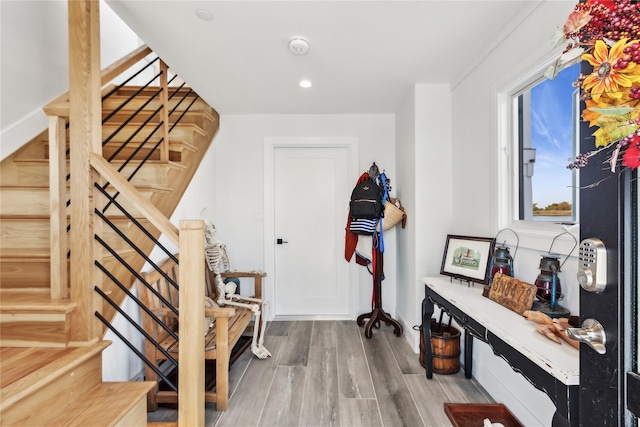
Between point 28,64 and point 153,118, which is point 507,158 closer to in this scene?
point 153,118

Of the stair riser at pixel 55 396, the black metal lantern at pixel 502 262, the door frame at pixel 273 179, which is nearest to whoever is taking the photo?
the stair riser at pixel 55 396

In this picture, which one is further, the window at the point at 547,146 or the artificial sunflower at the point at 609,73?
the window at the point at 547,146

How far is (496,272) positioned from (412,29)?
157cm

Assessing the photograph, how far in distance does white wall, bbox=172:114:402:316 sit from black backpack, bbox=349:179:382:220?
517 millimetres

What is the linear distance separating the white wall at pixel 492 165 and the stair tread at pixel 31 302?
2384 millimetres

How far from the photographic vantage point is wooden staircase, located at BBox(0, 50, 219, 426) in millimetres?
1171

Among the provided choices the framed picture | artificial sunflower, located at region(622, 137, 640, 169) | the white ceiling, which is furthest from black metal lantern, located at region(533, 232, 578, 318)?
the white ceiling

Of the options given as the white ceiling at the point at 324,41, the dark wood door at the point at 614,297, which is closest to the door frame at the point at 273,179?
the white ceiling at the point at 324,41

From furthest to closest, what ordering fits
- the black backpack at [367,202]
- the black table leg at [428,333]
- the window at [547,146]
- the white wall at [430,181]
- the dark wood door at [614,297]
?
the black backpack at [367,202] < the white wall at [430,181] < the black table leg at [428,333] < the window at [547,146] < the dark wood door at [614,297]

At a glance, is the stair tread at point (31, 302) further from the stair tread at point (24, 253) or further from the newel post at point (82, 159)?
the stair tread at point (24, 253)

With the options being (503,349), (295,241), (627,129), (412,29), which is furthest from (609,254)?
(295,241)

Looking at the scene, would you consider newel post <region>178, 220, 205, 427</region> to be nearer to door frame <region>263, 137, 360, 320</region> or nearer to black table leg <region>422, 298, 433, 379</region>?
black table leg <region>422, 298, 433, 379</region>

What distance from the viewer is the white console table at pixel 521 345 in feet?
3.14

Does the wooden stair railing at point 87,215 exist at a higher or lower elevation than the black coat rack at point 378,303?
higher
